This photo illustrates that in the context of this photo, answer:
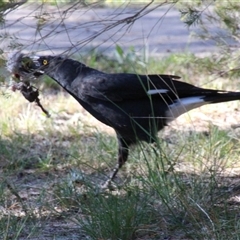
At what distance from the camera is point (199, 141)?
6.05m

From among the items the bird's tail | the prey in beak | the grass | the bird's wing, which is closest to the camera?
the grass

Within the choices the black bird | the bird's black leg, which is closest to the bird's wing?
the black bird

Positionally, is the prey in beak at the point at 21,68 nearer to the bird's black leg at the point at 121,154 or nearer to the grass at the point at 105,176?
the grass at the point at 105,176

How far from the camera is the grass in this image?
4324 millimetres

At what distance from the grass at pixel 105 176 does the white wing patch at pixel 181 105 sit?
0.23 metres

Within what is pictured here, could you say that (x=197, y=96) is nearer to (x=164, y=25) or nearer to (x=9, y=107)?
(x=9, y=107)

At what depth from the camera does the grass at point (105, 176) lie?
432cm

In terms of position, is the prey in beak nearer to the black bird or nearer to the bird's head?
the bird's head

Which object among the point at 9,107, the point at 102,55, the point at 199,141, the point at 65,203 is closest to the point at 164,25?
the point at 102,55

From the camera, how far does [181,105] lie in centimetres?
576

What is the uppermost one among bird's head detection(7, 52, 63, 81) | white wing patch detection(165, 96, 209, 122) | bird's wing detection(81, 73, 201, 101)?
bird's head detection(7, 52, 63, 81)

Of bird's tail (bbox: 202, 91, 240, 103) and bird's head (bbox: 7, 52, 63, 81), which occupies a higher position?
bird's head (bbox: 7, 52, 63, 81)

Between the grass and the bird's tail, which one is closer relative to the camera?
the grass

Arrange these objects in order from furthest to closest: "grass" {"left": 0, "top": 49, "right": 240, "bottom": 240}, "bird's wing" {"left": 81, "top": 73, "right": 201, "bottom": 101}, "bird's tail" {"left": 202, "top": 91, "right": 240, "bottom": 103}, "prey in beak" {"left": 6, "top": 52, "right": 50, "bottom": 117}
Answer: "bird's wing" {"left": 81, "top": 73, "right": 201, "bottom": 101}
"bird's tail" {"left": 202, "top": 91, "right": 240, "bottom": 103}
"prey in beak" {"left": 6, "top": 52, "right": 50, "bottom": 117}
"grass" {"left": 0, "top": 49, "right": 240, "bottom": 240}
